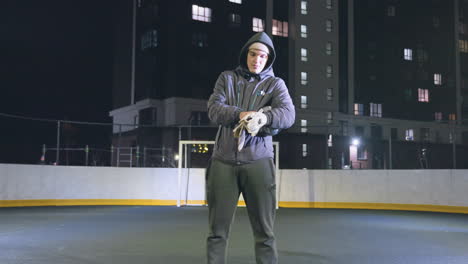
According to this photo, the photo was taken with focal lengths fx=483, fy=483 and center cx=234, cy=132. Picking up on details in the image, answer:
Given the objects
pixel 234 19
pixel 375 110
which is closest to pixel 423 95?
pixel 375 110

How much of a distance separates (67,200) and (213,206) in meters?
13.9

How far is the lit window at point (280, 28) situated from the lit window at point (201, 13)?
6072mm

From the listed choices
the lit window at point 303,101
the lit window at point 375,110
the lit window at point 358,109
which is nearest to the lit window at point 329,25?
the lit window at point 303,101

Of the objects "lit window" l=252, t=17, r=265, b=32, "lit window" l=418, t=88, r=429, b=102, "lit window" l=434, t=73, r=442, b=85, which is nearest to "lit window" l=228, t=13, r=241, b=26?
"lit window" l=252, t=17, r=265, b=32

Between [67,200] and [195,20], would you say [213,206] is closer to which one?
[67,200]

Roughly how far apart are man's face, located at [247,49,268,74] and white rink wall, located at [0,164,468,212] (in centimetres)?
1239

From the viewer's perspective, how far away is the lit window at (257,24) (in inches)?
1528

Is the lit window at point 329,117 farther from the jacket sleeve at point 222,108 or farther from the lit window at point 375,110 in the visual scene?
the jacket sleeve at point 222,108

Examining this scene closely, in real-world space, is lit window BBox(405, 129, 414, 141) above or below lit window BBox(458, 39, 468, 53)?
below

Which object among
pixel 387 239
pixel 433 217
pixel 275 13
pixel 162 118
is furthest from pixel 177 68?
pixel 387 239

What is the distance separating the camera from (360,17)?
46.1m

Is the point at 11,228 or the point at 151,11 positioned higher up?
the point at 151,11

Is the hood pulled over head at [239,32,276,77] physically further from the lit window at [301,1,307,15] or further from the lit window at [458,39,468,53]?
the lit window at [458,39,468,53]

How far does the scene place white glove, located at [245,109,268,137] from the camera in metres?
2.39
